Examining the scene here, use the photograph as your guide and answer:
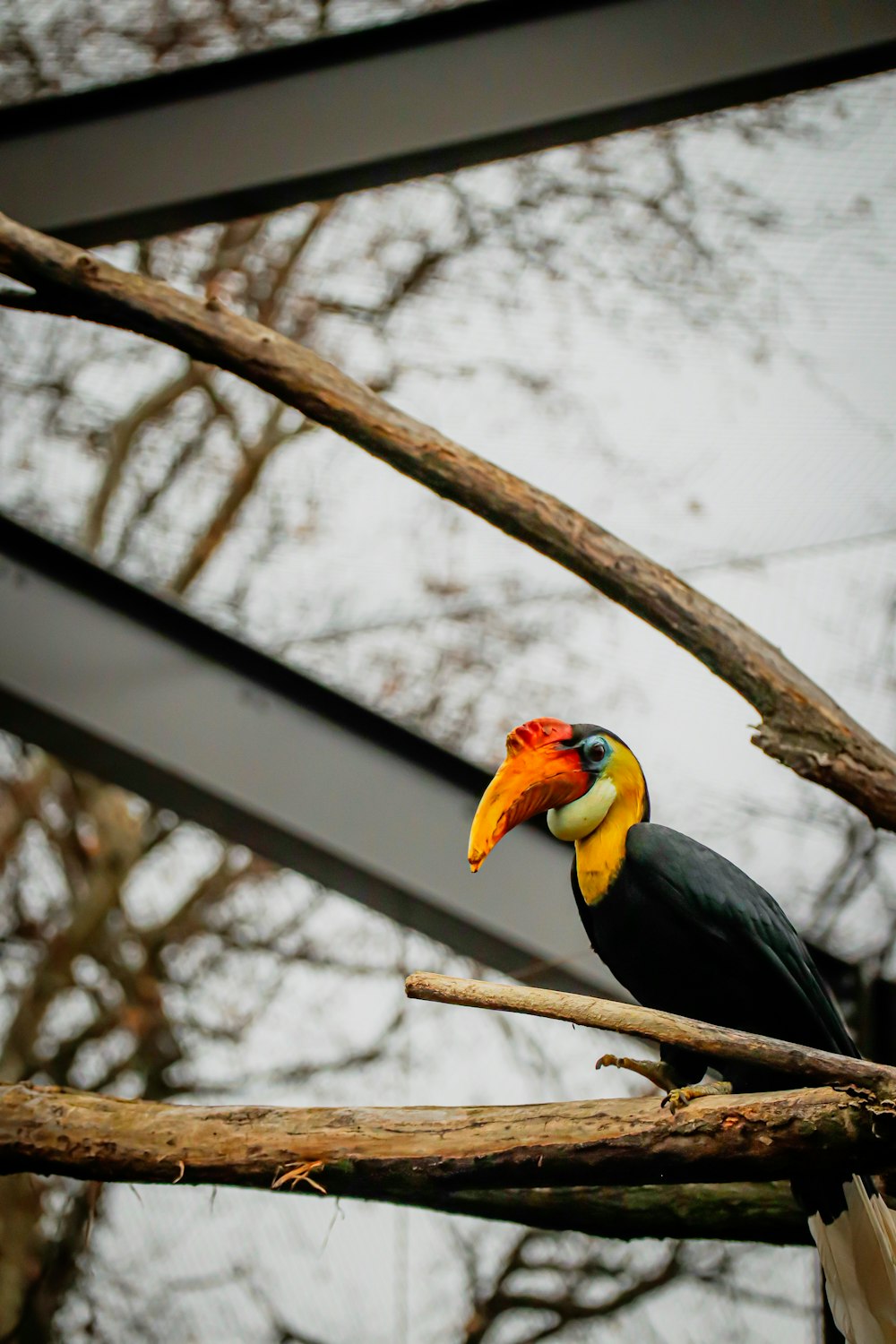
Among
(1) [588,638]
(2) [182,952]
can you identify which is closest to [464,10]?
(1) [588,638]

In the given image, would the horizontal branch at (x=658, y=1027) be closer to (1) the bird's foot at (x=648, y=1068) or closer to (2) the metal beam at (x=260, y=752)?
(1) the bird's foot at (x=648, y=1068)

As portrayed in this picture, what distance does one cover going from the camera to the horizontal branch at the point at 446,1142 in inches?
41.4

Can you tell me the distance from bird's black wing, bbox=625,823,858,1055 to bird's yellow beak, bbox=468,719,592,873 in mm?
104

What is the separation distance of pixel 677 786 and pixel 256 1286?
68.0 inches

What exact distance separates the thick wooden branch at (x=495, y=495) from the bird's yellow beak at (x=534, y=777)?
23 centimetres

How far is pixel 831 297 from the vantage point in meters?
2.06

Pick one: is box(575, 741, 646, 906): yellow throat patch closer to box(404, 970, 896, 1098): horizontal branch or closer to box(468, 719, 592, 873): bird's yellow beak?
box(468, 719, 592, 873): bird's yellow beak

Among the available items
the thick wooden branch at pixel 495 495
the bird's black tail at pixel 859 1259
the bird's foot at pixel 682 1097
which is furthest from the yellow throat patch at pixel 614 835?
the bird's black tail at pixel 859 1259

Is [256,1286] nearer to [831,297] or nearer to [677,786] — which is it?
[677,786]

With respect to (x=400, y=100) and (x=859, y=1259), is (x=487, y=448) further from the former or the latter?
(x=859, y=1259)

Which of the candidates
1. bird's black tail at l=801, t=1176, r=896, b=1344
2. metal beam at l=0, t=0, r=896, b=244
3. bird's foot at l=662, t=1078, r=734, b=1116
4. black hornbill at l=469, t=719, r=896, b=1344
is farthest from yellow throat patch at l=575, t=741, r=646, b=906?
metal beam at l=0, t=0, r=896, b=244

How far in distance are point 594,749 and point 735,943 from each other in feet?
0.92

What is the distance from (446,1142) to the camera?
122 cm

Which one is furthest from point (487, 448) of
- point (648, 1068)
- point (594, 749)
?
point (648, 1068)
